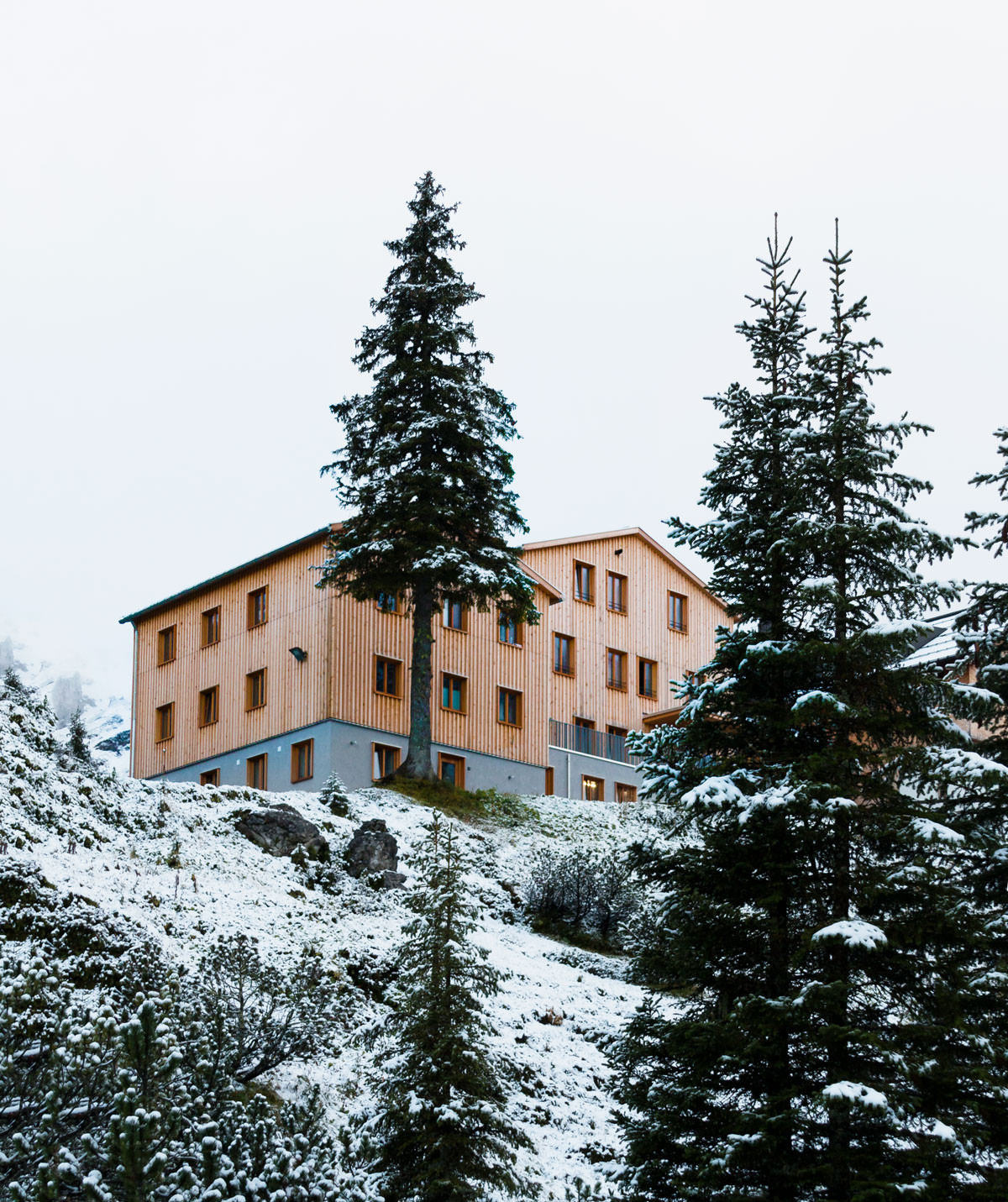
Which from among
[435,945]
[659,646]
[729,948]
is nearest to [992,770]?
[729,948]

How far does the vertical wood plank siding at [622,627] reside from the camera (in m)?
44.8

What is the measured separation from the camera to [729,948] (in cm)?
1238

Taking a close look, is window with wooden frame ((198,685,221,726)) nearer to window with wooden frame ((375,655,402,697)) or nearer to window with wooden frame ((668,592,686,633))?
window with wooden frame ((375,655,402,697))

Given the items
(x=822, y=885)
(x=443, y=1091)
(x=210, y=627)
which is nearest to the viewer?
(x=443, y=1091)

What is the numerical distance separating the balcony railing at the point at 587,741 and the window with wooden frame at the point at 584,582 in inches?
183

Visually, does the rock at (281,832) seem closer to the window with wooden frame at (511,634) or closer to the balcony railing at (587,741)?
the window with wooden frame at (511,634)

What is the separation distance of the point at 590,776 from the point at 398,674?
8576 mm

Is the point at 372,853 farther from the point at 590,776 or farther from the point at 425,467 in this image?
the point at 590,776

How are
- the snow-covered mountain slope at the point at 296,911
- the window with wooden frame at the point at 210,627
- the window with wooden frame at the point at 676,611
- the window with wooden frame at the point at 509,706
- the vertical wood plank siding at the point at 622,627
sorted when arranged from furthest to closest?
the window with wooden frame at the point at 676,611 → the vertical wood plank siding at the point at 622,627 → the window with wooden frame at the point at 210,627 → the window with wooden frame at the point at 509,706 → the snow-covered mountain slope at the point at 296,911

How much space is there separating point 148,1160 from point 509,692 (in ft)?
112

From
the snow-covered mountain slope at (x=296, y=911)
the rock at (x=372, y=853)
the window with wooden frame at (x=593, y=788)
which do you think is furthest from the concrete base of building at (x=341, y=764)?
the rock at (x=372, y=853)

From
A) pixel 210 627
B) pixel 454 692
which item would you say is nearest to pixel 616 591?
pixel 454 692

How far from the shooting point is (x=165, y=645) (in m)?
45.1

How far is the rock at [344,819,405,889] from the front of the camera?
22156 millimetres
